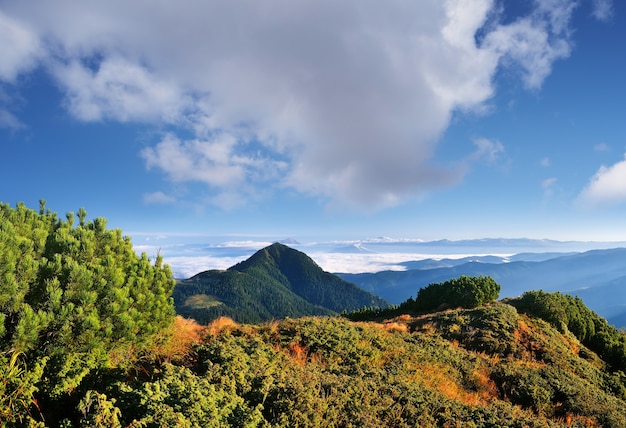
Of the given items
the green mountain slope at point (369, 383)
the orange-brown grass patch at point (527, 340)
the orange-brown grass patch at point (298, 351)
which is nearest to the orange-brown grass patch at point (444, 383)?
the green mountain slope at point (369, 383)

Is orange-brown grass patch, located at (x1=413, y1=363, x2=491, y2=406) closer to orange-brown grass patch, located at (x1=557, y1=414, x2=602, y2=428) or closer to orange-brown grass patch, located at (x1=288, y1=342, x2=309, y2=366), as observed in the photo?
orange-brown grass patch, located at (x1=557, y1=414, x2=602, y2=428)

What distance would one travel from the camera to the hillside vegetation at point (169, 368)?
Result: 6.37 metres

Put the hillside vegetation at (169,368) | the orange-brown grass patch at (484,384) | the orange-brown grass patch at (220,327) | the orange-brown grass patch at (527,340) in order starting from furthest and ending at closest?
1. the orange-brown grass patch at (527,340)
2. the orange-brown grass patch at (220,327)
3. the orange-brown grass patch at (484,384)
4. the hillside vegetation at (169,368)

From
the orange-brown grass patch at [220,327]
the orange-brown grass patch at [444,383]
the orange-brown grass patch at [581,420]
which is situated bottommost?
the orange-brown grass patch at [581,420]

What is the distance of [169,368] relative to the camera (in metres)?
7.62

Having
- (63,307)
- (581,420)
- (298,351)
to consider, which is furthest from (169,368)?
(581,420)

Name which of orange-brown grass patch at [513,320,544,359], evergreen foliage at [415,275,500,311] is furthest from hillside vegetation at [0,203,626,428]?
evergreen foliage at [415,275,500,311]

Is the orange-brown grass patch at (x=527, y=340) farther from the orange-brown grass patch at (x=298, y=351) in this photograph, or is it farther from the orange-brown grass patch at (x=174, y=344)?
the orange-brown grass patch at (x=174, y=344)

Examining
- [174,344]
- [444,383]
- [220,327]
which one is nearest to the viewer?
[174,344]

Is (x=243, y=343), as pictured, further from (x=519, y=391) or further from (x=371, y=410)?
(x=519, y=391)

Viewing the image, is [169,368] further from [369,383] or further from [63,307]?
[369,383]

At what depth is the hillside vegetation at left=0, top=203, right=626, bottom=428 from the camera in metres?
6.37

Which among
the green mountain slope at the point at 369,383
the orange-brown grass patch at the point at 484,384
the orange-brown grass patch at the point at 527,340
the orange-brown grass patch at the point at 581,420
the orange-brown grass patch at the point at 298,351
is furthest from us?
the orange-brown grass patch at the point at 527,340

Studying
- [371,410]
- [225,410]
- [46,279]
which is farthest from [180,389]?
[46,279]
